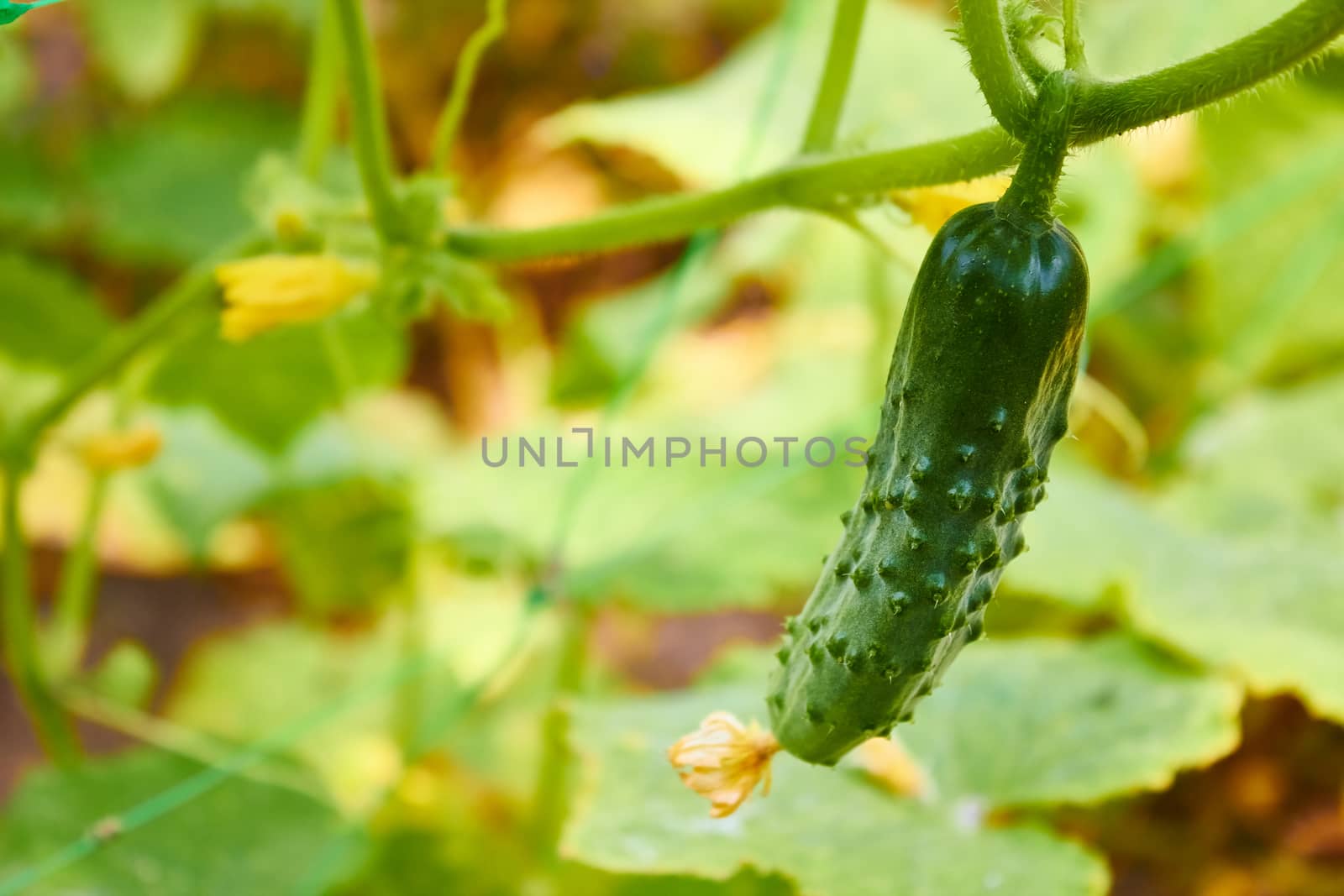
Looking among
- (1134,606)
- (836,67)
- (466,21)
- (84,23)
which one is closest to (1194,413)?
(1134,606)

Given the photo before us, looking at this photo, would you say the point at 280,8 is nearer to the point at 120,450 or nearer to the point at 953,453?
the point at 120,450

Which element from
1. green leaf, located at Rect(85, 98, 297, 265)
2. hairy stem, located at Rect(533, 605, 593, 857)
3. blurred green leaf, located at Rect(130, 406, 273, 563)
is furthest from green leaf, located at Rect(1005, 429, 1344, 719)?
green leaf, located at Rect(85, 98, 297, 265)

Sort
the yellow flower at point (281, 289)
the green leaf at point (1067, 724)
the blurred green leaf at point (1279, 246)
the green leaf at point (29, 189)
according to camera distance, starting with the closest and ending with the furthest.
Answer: the yellow flower at point (281, 289), the green leaf at point (1067, 724), the blurred green leaf at point (1279, 246), the green leaf at point (29, 189)

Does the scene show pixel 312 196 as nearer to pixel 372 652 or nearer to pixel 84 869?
pixel 84 869

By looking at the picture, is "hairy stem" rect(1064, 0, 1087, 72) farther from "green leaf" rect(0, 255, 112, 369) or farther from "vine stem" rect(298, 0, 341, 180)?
"green leaf" rect(0, 255, 112, 369)

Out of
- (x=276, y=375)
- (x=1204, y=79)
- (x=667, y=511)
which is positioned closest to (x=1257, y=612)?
(x=667, y=511)

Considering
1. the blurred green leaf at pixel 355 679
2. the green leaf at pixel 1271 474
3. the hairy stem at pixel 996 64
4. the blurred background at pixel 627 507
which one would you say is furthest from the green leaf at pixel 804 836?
the green leaf at pixel 1271 474

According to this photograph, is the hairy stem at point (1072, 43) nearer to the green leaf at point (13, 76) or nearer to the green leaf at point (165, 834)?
the green leaf at point (165, 834)
